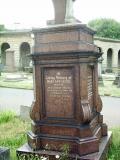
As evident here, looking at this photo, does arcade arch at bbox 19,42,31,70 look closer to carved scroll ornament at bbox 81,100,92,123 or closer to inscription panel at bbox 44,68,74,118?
inscription panel at bbox 44,68,74,118

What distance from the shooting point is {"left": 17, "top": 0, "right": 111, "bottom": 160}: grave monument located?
489 centimetres

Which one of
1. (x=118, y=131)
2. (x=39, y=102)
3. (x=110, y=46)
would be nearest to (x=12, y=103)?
(x=118, y=131)

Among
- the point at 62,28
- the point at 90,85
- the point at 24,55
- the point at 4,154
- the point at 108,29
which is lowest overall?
the point at 24,55

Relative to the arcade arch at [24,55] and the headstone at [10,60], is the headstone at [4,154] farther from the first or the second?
the arcade arch at [24,55]

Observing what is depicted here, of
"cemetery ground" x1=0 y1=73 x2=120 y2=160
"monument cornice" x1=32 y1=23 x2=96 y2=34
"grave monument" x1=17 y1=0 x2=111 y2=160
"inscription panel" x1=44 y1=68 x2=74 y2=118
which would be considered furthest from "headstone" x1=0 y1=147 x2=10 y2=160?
"monument cornice" x1=32 y1=23 x2=96 y2=34

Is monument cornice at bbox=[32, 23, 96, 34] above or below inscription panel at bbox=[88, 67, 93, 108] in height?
above

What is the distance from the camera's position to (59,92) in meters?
5.09

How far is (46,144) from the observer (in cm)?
520

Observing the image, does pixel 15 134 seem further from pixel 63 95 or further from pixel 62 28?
pixel 62 28

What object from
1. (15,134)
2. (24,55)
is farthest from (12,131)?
(24,55)

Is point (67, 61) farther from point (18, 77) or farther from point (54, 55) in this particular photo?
point (18, 77)

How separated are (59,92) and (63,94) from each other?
0.08m

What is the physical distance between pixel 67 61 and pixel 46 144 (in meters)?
1.49

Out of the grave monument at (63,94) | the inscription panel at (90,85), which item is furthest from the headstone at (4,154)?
the inscription panel at (90,85)
